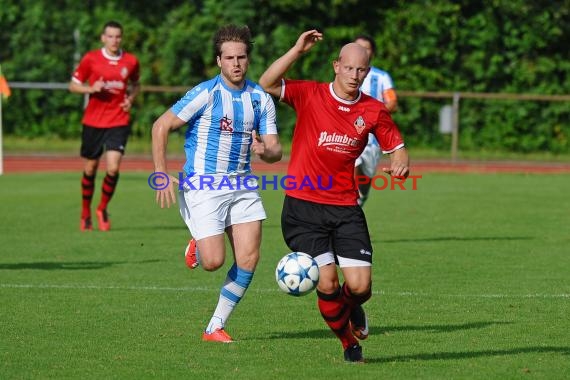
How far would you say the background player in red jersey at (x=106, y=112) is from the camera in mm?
14523

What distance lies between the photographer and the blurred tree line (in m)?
30.3

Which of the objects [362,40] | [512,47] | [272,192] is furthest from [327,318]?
[512,47]

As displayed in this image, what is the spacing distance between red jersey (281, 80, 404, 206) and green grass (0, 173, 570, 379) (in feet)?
3.31

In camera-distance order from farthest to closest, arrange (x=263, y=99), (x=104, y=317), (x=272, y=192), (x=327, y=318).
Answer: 1. (x=272, y=192)
2. (x=104, y=317)
3. (x=263, y=99)
4. (x=327, y=318)

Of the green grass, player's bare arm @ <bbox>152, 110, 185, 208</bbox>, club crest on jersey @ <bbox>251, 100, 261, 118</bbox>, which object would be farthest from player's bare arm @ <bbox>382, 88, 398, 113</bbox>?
player's bare arm @ <bbox>152, 110, 185, 208</bbox>

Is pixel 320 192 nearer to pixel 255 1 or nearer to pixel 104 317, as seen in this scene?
pixel 104 317

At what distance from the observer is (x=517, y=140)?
2959 cm

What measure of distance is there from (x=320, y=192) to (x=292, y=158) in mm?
332

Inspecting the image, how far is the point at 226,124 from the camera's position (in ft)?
25.5

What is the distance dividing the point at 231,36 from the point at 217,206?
43.7 inches

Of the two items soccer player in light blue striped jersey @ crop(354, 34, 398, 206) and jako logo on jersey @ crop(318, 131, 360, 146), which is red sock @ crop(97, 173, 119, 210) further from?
jako logo on jersey @ crop(318, 131, 360, 146)

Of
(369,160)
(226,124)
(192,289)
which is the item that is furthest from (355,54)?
(369,160)

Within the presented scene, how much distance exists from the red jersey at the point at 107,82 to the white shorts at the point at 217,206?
700cm

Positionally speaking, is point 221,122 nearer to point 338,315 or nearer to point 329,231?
point 329,231
